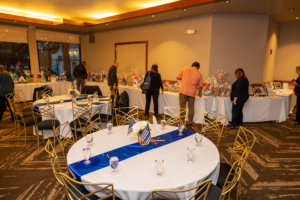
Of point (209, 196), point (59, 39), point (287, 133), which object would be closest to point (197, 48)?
point (287, 133)

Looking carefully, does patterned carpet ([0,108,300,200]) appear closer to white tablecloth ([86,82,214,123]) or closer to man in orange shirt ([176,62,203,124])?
white tablecloth ([86,82,214,123])

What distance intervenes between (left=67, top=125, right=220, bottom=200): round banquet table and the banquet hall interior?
0.01 metres

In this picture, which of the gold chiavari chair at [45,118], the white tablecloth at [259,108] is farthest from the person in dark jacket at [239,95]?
the gold chiavari chair at [45,118]

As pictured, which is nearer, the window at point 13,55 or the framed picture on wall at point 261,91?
the framed picture on wall at point 261,91

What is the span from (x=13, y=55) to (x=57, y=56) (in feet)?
6.08

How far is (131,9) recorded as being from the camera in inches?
255

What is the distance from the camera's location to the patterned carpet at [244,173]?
2396 millimetres

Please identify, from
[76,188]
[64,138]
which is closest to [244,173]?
[76,188]

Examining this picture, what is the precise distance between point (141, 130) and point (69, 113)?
237 cm

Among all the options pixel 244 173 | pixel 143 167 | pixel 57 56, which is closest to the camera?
pixel 143 167

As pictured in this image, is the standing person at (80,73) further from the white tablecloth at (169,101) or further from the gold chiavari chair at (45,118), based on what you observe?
the gold chiavari chair at (45,118)

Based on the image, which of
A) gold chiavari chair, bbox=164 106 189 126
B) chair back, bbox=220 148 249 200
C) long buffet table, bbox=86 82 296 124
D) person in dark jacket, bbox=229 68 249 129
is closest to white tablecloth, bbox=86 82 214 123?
long buffet table, bbox=86 82 296 124

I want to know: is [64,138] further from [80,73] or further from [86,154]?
[80,73]

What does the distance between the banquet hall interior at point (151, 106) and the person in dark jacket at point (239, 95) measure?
0.12m
